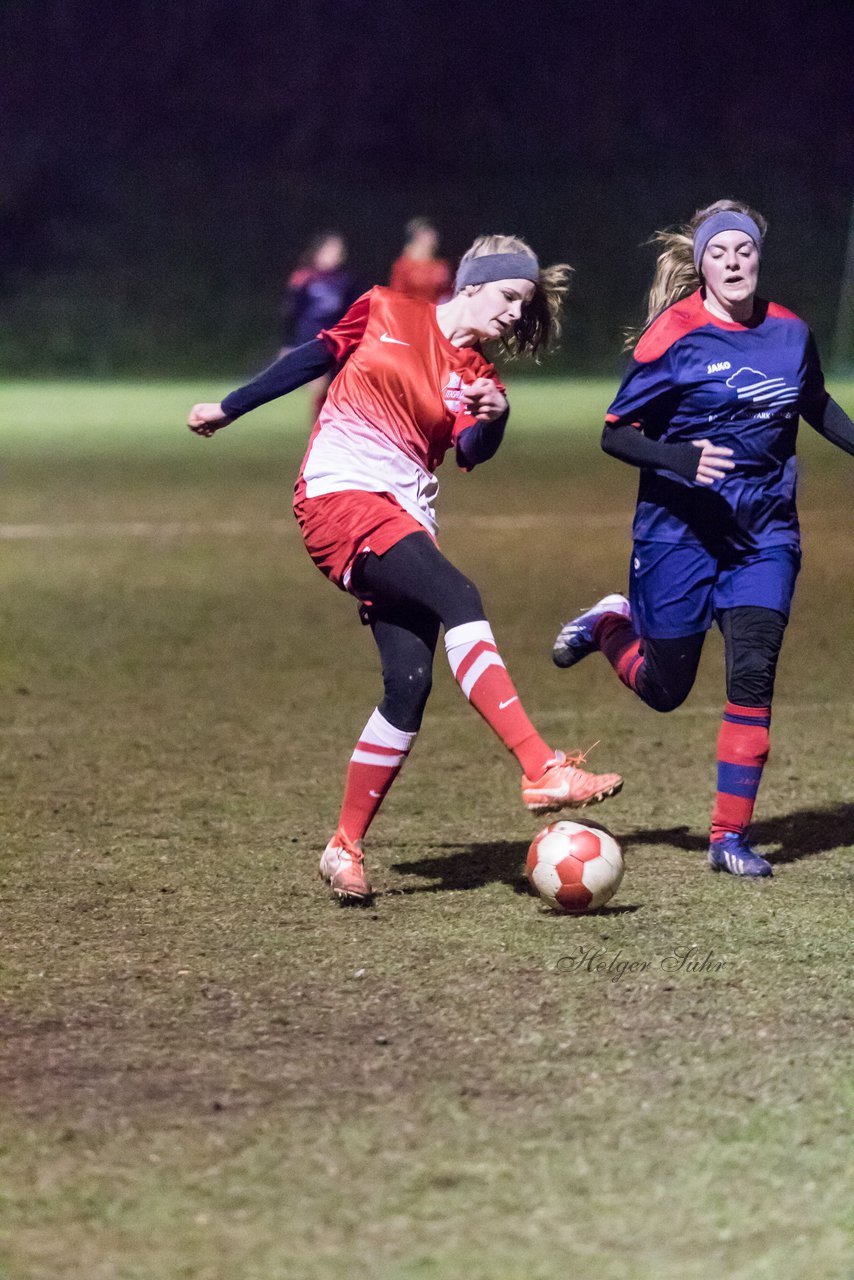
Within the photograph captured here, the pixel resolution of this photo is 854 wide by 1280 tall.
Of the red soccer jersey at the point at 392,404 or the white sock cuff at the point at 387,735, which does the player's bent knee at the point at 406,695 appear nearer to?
the white sock cuff at the point at 387,735

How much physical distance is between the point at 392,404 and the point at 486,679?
820mm

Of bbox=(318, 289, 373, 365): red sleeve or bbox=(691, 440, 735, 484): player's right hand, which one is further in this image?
bbox=(318, 289, 373, 365): red sleeve

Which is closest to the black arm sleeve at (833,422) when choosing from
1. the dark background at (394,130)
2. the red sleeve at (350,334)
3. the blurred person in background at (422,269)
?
the red sleeve at (350,334)

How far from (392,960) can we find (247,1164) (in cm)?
124

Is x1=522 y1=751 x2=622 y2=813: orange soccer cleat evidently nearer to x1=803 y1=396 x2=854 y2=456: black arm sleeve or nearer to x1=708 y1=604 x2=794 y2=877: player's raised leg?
x1=708 y1=604 x2=794 y2=877: player's raised leg

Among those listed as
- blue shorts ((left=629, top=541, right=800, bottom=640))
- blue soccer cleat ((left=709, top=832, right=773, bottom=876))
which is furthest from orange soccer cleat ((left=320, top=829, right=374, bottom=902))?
blue shorts ((left=629, top=541, right=800, bottom=640))

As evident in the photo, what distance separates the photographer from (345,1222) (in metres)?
2.90

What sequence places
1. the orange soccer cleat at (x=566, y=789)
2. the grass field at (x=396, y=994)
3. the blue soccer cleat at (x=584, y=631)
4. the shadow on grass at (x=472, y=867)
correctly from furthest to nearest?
the blue soccer cleat at (x=584, y=631)
the shadow on grass at (x=472, y=867)
the orange soccer cleat at (x=566, y=789)
the grass field at (x=396, y=994)

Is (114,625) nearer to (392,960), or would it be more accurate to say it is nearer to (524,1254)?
(392,960)

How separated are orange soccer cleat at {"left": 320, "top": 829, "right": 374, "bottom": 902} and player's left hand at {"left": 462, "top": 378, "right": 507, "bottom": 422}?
124 centimetres

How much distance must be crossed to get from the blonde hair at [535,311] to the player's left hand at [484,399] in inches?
13.6

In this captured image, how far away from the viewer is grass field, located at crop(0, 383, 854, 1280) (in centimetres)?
290

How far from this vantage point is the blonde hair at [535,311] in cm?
498

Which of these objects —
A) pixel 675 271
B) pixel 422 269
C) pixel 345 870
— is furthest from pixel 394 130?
pixel 345 870
